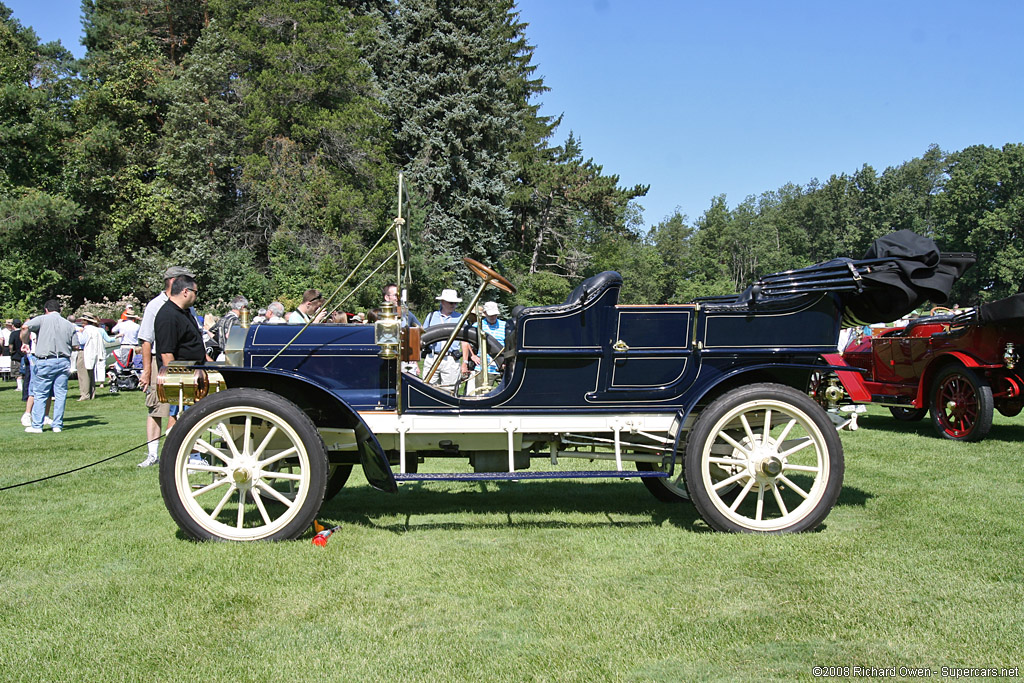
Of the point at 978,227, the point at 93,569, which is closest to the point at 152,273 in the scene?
the point at 93,569

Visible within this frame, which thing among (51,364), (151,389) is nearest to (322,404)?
(151,389)

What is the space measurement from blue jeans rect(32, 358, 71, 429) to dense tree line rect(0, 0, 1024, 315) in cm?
1485

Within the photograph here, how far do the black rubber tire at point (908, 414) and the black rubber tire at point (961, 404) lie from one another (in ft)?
2.95

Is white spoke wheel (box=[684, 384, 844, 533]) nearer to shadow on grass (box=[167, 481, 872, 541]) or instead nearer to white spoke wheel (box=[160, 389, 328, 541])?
shadow on grass (box=[167, 481, 872, 541])

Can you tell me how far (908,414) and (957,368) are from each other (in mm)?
2063

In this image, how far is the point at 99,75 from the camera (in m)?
30.5

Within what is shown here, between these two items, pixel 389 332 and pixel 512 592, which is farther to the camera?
pixel 389 332

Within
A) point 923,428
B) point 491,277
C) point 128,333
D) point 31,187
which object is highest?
point 31,187

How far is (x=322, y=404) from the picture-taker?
489 centimetres

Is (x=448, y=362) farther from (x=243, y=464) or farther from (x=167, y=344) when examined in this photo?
(x=243, y=464)

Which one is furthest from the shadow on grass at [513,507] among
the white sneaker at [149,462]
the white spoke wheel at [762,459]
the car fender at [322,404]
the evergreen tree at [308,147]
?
the evergreen tree at [308,147]

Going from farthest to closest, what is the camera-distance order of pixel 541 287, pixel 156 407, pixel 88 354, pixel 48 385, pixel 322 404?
1. pixel 541 287
2. pixel 88 354
3. pixel 48 385
4. pixel 156 407
5. pixel 322 404

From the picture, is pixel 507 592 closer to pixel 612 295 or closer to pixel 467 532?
pixel 467 532

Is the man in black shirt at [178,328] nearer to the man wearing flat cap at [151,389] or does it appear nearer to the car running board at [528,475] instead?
the man wearing flat cap at [151,389]
